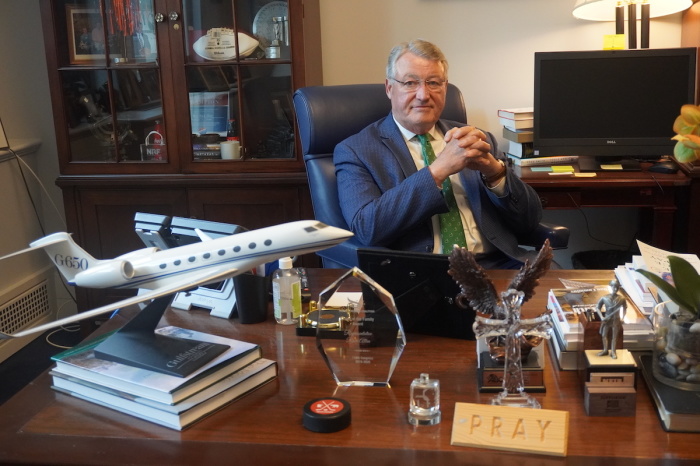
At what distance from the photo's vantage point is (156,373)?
132 cm

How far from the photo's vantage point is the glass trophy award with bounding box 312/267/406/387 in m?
1.38

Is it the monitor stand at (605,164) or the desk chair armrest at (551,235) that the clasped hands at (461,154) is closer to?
the desk chair armrest at (551,235)

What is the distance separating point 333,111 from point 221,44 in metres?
0.64

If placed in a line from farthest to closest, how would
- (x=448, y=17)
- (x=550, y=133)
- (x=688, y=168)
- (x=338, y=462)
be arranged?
(x=448, y=17) → (x=550, y=133) → (x=688, y=168) → (x=338, y=462)

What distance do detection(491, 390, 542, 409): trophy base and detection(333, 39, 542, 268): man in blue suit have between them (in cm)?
96

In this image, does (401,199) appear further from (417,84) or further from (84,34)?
(84,34)

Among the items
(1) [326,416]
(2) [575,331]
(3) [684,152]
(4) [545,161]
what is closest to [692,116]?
(3) [684,152]

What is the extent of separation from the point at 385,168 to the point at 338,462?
1.34 metres

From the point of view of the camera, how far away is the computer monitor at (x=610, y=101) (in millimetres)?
2816

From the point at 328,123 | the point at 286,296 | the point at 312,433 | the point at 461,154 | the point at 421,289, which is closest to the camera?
the point at 312,433

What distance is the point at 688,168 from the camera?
272cm

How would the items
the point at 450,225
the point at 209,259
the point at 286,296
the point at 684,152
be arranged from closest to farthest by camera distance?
the point at 684,152
the point at 209,259
the point at 286,296
the point at 450,225

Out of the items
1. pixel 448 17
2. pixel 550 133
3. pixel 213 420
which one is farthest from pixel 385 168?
pixel 213 420

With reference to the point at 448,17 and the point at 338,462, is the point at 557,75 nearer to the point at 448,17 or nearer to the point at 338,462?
the point at 448,17
